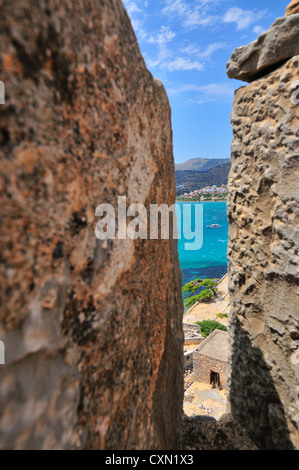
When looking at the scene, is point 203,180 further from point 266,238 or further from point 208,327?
point 266,238

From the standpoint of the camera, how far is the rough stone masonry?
294 centimetres

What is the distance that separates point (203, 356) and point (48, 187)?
11.8 meters

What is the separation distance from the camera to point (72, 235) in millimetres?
1287

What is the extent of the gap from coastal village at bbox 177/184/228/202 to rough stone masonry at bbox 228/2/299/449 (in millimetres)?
100269

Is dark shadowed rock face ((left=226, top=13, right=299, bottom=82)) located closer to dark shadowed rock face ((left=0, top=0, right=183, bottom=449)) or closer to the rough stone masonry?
the rough stone masonry

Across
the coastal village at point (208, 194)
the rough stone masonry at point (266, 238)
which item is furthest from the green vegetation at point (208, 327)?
the coastal village at point (208, 194)

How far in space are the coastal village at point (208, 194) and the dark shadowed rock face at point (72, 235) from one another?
102293mm

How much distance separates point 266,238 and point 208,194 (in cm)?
10854

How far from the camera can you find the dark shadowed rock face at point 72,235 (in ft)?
3.29

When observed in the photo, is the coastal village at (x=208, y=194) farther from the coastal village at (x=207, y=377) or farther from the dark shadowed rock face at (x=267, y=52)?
the dark shadowed rock face at (x=267, y=52)

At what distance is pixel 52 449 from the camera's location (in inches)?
45.1

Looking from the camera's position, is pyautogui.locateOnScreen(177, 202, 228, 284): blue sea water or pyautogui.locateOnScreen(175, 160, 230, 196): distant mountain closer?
pyautogui.locateOnScreen(177, 202, 228, 284): blue sea water

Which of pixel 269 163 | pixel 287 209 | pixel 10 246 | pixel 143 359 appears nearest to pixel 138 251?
pixel 143 359

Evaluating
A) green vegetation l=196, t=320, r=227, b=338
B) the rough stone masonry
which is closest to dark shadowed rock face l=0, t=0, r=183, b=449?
the rough stone masonry
